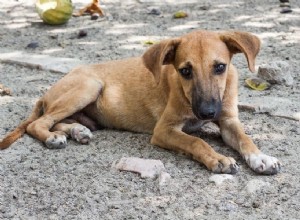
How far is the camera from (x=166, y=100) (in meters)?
5.14

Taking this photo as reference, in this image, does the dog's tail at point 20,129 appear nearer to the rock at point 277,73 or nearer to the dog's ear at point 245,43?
A: the dog's ear at point 245,43

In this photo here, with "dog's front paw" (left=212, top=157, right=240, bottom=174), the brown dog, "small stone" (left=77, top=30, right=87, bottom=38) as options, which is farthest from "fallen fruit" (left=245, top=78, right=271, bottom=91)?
"small stone" (left=77, top=30, right=87, bottom=38)

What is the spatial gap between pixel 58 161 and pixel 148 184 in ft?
2.68

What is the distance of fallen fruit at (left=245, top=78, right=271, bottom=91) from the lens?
607cm

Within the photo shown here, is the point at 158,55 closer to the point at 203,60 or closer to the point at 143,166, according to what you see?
the point at 203,60

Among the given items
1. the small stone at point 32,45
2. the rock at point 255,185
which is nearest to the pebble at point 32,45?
the small stone at point 32,45

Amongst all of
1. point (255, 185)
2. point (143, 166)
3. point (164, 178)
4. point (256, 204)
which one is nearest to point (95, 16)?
point (143, 166)

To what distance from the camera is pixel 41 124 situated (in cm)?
505

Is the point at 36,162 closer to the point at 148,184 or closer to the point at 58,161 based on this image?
the point at 58,161

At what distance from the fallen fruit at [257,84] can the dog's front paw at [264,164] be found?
72.4 inches

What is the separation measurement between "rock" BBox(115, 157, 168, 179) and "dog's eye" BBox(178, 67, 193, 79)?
0.68 meters

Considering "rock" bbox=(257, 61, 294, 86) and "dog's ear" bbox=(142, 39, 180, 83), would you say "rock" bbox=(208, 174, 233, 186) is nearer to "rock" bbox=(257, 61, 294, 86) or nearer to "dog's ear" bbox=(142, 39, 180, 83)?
"dog's ear" bbox=(142, 39, 180, 83)

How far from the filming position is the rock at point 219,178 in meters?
4.14

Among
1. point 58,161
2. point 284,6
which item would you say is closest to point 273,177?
point 58,161
